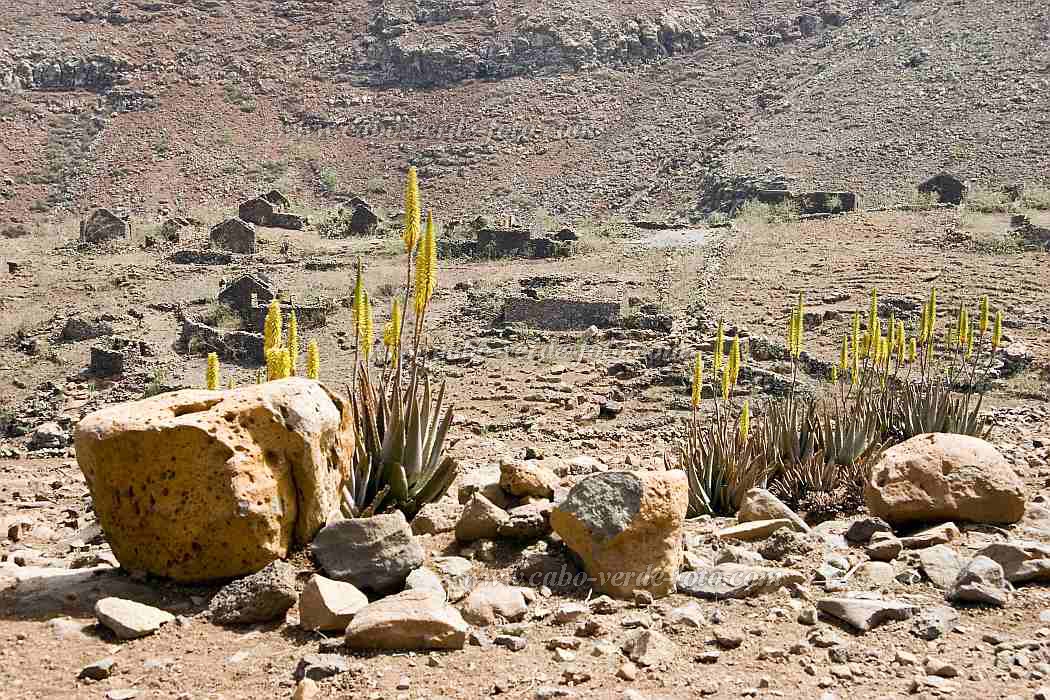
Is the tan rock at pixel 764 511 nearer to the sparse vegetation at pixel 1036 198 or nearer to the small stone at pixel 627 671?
the small stone at pixel 627 671

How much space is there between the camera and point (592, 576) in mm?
3834

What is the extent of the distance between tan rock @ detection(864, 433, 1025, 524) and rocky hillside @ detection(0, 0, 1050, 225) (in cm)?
2502

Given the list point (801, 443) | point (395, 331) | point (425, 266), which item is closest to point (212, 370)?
point (395, 331)

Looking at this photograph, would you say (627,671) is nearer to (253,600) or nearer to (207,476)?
(253,600)

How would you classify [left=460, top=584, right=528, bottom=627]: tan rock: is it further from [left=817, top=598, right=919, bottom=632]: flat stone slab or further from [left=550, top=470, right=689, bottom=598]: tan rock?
[left=817, top=598, right=919, bottom=632]: flat stone slab

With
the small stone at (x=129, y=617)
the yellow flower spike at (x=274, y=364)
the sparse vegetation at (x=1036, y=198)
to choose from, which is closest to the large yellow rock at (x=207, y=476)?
the small stone at (x=129, y=617)

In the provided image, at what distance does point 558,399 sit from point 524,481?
7602 millimetres

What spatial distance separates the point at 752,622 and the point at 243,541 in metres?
1.92

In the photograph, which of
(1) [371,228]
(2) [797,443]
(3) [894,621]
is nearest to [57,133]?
(1) [371,228]

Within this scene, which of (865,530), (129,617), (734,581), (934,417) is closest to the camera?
(129,617)

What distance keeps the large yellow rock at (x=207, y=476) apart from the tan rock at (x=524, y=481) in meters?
1.27

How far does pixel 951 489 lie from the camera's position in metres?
4.78

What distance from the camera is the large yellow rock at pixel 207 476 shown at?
11.9 feet

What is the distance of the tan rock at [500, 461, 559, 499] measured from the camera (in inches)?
195
